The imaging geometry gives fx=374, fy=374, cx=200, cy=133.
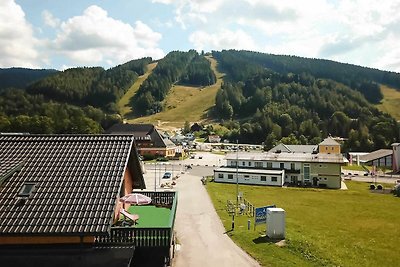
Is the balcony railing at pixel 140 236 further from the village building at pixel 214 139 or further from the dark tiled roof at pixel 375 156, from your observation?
the village building at pixel 214 139

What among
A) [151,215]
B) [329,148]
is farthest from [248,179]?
[151,215]

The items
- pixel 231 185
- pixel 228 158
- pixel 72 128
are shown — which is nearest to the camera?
pixel 231 185

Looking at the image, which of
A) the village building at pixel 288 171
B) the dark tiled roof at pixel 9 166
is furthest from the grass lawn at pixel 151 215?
the village building at pixel 288 171

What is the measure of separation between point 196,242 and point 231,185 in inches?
1718

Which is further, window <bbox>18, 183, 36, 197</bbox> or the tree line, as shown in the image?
the tree line

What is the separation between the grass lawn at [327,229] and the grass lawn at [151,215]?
7301 mm

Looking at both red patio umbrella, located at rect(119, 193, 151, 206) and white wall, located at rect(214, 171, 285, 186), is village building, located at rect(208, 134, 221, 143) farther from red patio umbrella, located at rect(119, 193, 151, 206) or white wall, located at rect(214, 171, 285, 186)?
red patio umbrella, located at rect(119, 193, 151, 206)

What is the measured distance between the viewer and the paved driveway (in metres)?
22.7

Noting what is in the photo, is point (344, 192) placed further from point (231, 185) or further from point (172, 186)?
point (172, 186)

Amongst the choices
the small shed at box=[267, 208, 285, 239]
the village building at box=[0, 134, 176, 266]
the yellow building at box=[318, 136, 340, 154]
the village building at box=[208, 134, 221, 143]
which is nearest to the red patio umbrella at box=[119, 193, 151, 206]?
the village building at box=[0, 134, 176, 266]

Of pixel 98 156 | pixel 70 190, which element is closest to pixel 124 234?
pixel 70 190

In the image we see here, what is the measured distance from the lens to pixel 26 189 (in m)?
14.2

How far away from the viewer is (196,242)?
1064 inches

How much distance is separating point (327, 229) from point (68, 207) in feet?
94.5
